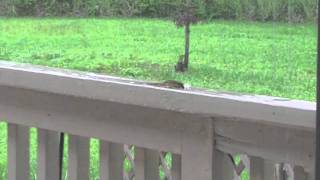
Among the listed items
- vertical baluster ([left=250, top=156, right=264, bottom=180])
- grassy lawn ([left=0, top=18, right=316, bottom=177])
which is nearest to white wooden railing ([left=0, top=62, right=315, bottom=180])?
vertical baluster ([left=250, top=156, right=264, bottom=180])

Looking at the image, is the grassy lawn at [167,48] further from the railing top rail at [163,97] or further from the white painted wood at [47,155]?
the railing top rail at [163,97]

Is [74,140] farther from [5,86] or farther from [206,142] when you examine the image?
[206,142]

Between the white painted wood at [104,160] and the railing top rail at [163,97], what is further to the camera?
the white painted wood at [104,160]

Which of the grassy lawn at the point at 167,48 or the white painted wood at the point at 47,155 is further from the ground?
the white painted wood at the point at 47,155

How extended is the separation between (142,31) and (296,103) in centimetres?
343

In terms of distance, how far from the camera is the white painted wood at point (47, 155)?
1.70 meters

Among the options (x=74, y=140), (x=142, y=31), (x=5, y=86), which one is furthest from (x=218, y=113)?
(x=142, y=31)

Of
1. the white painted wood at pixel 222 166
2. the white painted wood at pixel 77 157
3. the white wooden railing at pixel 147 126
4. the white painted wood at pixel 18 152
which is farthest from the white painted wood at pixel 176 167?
the white painted wood at pixel 18 152

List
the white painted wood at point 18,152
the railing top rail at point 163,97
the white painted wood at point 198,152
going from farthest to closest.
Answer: the white painted wood at point 18,152
the white painted wood at point 198,152
the railing top rail at point 163,97

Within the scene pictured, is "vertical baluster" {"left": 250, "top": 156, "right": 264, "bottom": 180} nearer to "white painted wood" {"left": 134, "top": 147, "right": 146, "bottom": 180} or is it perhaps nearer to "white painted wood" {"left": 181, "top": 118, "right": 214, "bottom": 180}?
"white painted wood" {"left": 181, "top": 118, "right": 214, "bottom": 180}

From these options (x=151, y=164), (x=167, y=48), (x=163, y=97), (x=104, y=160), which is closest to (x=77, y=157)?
(x=104, y=160)

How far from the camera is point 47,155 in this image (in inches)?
67.6

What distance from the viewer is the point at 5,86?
1.69 m

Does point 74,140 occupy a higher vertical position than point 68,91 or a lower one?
lower
